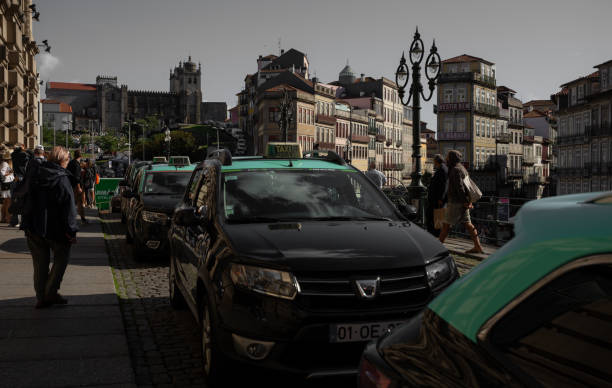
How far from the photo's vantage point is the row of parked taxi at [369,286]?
1.70m

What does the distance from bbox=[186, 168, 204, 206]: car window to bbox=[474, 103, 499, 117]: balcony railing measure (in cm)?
8990

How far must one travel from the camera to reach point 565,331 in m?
1.69

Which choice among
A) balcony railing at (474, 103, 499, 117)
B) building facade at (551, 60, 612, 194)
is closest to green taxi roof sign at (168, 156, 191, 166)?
building facade at (551, 60, 612, 194)

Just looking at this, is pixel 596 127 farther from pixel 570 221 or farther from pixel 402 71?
pixel 570 221

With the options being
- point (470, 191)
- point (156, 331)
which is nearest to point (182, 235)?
point (156, 331)

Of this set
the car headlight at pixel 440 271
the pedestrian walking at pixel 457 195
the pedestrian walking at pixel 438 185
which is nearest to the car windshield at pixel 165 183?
the pedestrian walking at pixel 438 185

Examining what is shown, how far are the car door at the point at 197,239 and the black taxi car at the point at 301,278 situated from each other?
20 millimetres

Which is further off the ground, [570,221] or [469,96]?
[469,96]

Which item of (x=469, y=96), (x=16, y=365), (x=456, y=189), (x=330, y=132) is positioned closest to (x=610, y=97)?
(x=469, y=96)

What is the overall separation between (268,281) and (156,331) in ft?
9.70

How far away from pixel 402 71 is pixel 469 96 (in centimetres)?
7634

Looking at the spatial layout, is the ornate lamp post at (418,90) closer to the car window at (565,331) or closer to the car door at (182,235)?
the car door at (182,235)

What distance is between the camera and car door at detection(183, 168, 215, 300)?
5.82 metres

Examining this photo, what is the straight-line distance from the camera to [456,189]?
13094mm
